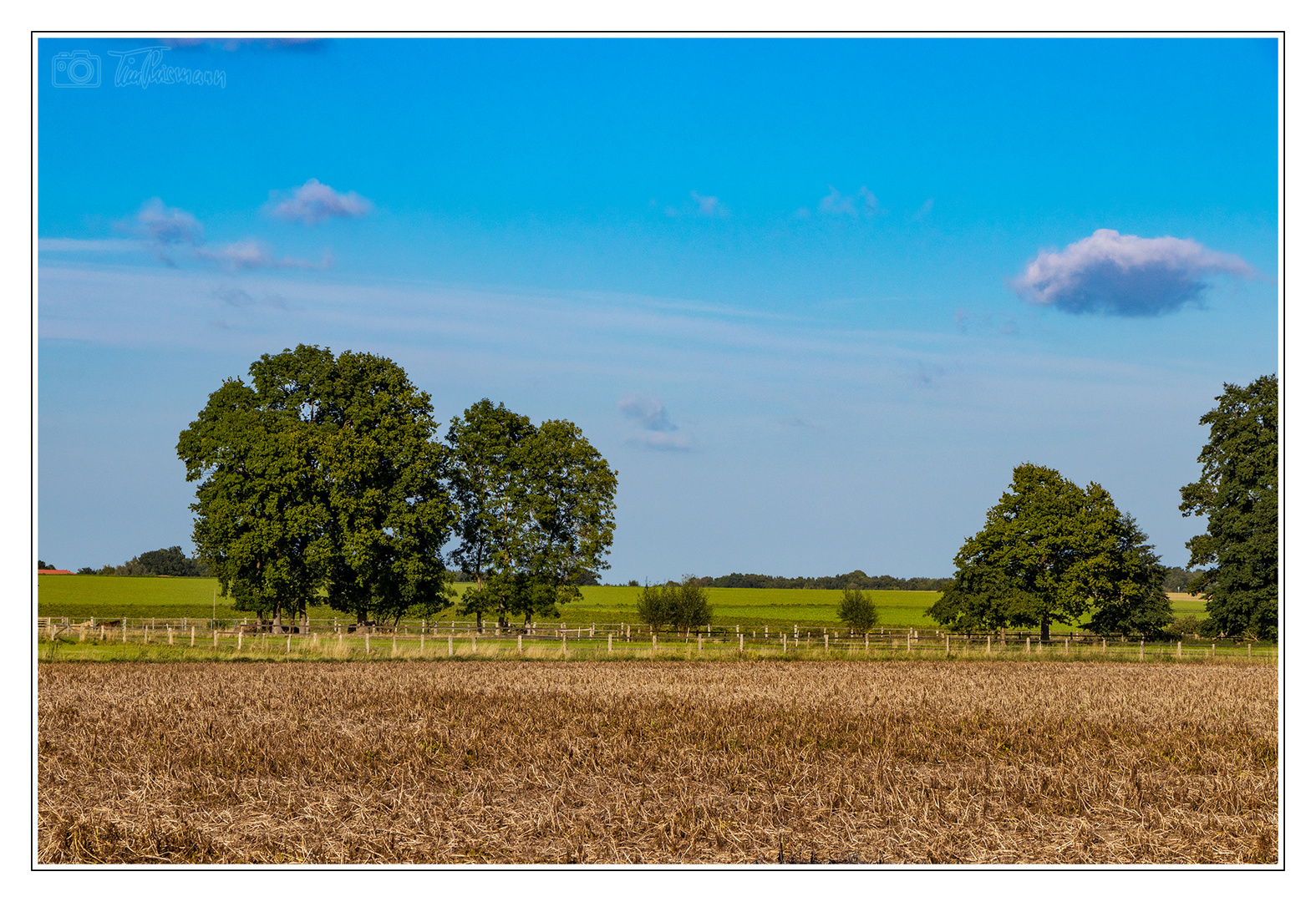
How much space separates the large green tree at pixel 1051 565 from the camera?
6284 cm

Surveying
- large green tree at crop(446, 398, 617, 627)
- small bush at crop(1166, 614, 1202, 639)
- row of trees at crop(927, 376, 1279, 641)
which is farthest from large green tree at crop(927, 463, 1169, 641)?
large green tree at crop(446, 398, 617, 627)

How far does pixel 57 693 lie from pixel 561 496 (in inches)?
1459

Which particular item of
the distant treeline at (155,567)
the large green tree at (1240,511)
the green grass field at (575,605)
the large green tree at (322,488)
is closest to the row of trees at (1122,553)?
the large green tree at (1240,511)

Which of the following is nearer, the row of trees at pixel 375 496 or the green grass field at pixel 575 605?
the row of trees at pixel 375 496

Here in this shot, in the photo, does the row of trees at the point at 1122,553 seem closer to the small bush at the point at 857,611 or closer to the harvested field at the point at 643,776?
the small bush at the point at 857,611

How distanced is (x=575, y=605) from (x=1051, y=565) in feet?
187

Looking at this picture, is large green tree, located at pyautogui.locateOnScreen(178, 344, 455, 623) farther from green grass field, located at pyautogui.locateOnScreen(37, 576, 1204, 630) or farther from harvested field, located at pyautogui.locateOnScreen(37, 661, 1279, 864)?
harvested field, located at pyautogui.locateOnScreen(37, 661, 1279, 864)

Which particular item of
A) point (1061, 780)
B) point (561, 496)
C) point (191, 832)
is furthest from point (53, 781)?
point (561, 496)

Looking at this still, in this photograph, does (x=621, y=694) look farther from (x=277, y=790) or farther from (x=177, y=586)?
(x=177, y=586)

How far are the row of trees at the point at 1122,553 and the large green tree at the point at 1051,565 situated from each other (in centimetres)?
7

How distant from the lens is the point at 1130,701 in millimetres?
27094

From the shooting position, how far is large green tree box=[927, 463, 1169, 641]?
62.8 metres

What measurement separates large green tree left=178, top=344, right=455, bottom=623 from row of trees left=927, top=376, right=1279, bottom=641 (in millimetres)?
32457

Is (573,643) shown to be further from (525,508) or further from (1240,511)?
(1240,511)
